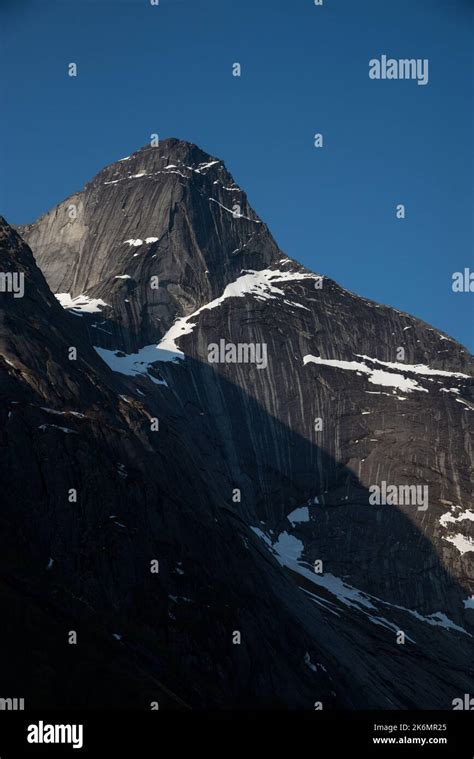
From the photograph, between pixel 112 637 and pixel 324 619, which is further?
pixel 324 619

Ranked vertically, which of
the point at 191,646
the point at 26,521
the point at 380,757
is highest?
the point at 26,521

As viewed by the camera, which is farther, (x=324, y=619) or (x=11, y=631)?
(x=324, y=619)

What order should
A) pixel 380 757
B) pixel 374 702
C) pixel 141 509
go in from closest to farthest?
1. pixel 380 757
2. pixel 141 509
3. pixel 374 702

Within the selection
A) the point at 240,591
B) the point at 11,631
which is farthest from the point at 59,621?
the point at 240,591

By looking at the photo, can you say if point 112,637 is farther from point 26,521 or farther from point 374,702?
point 374,702

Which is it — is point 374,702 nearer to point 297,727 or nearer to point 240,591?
point 240,591

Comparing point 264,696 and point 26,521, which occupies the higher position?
point 26,521

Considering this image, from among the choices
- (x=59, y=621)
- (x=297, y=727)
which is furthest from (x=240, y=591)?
(x=297, y=727)

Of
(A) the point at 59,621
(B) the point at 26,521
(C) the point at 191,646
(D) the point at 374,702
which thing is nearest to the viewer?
(A) the point at 59,621

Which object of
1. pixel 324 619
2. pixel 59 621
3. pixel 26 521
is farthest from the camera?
pixel 324 619
